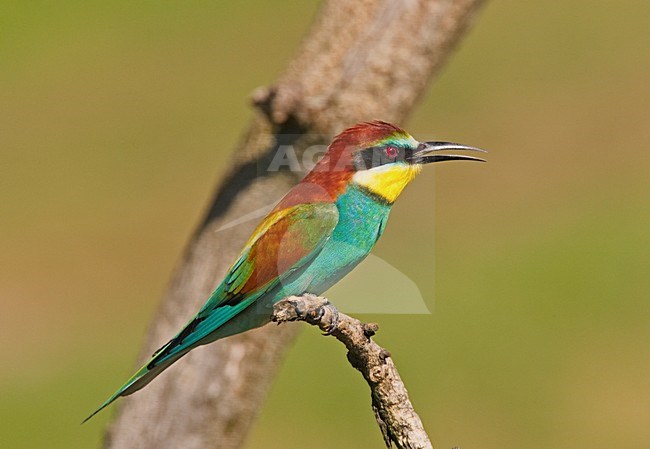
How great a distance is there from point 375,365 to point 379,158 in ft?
1.63

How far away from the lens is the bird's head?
279 cm

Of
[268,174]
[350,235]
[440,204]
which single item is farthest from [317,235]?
[440,204]

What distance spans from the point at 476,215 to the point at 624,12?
344 centimetres

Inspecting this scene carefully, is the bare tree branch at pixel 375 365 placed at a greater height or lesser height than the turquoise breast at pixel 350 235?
lesser

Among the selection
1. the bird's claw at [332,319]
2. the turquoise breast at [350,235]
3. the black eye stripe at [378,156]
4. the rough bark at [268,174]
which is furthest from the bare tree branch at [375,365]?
the rough bark at [268,174]

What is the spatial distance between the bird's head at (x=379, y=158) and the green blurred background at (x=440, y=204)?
0.98 meters

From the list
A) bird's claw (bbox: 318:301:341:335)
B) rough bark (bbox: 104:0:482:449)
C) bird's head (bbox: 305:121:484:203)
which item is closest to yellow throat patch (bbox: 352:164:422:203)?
bird's head (bbox: 305:121:484:203)

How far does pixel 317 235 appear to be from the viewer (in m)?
2.90

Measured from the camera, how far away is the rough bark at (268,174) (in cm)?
402

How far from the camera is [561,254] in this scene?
8438 millimetres

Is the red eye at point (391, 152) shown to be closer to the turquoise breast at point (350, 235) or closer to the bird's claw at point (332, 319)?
the turquoise breast at point (350, 235)

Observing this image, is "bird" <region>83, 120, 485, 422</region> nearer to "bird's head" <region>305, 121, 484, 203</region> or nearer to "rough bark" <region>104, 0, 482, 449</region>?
"bird's head" <region>305, 121, 484, 203</region>

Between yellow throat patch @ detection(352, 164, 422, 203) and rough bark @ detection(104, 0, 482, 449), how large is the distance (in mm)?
1100

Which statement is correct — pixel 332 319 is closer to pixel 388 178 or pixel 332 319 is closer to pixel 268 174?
pixel 388 178
